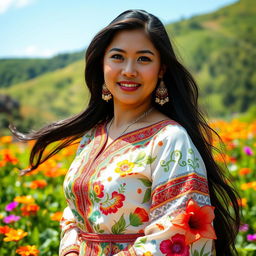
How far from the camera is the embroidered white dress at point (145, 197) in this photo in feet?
5.30

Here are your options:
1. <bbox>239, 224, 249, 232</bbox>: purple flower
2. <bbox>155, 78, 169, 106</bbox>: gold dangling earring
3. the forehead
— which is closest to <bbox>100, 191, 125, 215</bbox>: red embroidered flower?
<bbox>155, 78, 169, 106</bbox>: gold dangling earring

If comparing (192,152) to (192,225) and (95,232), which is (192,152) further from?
(95,232)

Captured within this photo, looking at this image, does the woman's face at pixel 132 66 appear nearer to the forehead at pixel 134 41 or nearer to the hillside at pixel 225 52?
the forehead at pixel 134 41

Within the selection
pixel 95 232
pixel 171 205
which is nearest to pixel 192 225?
pixel 171 205

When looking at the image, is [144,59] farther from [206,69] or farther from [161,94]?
[206,69]

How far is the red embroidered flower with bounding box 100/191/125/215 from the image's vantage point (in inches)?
68.4

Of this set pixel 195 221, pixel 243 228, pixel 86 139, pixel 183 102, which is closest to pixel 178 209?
pixel 195 221

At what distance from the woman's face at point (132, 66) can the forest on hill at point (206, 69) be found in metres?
50.3

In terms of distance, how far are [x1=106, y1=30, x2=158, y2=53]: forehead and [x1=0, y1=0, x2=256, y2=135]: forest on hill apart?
50328 millimetres

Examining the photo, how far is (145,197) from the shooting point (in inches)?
68.0

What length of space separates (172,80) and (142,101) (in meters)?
0.17

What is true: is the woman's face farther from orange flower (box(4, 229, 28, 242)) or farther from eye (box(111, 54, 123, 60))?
orange flower (box(4, 229, 28, 242))

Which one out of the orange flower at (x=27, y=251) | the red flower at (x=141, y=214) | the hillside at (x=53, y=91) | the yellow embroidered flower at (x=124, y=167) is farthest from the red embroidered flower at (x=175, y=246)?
the hillside at (x=53, y=91)

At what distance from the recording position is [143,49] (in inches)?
73.2
